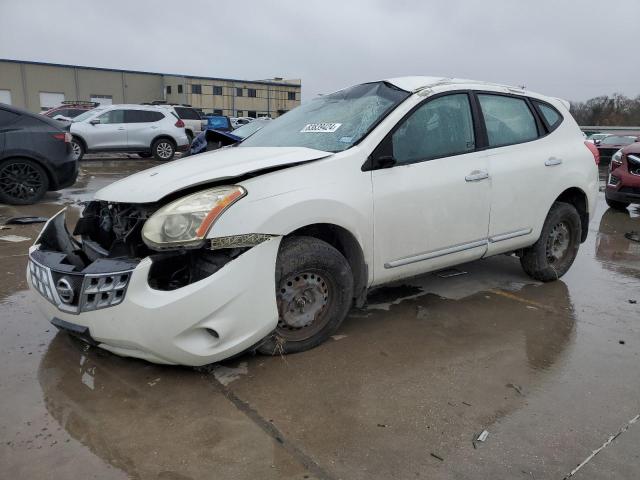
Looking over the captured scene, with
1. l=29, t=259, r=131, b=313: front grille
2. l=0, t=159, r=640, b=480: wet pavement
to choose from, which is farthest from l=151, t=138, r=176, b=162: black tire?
l=29, t=259, r=131, b=313: front grille

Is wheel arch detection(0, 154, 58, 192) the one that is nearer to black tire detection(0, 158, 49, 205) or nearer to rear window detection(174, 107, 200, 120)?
black tire detection(0, 158, 49, 205)

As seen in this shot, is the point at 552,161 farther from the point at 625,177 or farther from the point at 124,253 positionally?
the point at 625,177

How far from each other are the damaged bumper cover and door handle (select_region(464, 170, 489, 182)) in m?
1.63

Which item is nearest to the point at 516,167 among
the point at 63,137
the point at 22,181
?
the point at 63,137

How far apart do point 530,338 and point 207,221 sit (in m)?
2.31

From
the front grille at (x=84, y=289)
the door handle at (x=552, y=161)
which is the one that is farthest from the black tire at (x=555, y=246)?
the front grille at (x=84, y=289)

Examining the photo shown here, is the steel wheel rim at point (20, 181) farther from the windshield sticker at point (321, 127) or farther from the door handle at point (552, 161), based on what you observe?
the door handle at point (552, 161)

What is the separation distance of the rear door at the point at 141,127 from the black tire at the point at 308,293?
1356cm

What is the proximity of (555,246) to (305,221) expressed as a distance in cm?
282

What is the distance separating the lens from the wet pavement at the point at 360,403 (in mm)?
2199

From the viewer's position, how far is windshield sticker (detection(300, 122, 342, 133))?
3.53 m

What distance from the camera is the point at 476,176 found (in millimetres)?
3750

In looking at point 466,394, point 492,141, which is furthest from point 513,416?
point 492,141

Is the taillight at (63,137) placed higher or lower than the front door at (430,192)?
higher
